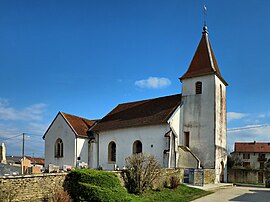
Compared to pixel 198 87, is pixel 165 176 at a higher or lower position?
lower

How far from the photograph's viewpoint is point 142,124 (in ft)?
98.9

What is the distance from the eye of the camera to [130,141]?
103 ft

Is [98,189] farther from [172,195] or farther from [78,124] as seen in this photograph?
[78,124]

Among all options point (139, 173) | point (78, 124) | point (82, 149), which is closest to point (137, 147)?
point (82, 149)

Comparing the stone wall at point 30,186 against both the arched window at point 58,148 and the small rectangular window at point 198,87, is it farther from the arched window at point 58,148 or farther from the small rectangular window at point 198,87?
the arched window at point 58,148

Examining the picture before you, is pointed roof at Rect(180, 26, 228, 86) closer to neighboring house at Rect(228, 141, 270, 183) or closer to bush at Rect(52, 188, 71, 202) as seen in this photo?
bush at Rect(52, 188, 71, 202)

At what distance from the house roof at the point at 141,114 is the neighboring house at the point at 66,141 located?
7.01 feet

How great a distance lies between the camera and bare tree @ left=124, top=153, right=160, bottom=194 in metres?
19.0

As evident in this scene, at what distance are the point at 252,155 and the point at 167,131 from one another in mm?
47764

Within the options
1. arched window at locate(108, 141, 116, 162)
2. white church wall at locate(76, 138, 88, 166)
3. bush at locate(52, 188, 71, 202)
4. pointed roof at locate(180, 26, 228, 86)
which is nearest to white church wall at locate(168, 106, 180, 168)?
pointed roof at locate(180, 26, 228, 86)

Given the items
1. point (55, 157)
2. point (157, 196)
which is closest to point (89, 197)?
point (157, 196)

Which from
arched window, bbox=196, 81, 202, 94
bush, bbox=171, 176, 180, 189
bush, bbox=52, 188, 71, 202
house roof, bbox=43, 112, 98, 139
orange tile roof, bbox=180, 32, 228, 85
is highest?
orange tile roof, bbox=180, 32, 228, 85

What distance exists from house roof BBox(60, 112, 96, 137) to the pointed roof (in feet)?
43.5

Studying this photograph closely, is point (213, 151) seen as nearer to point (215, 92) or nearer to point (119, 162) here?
point (215, 92)
